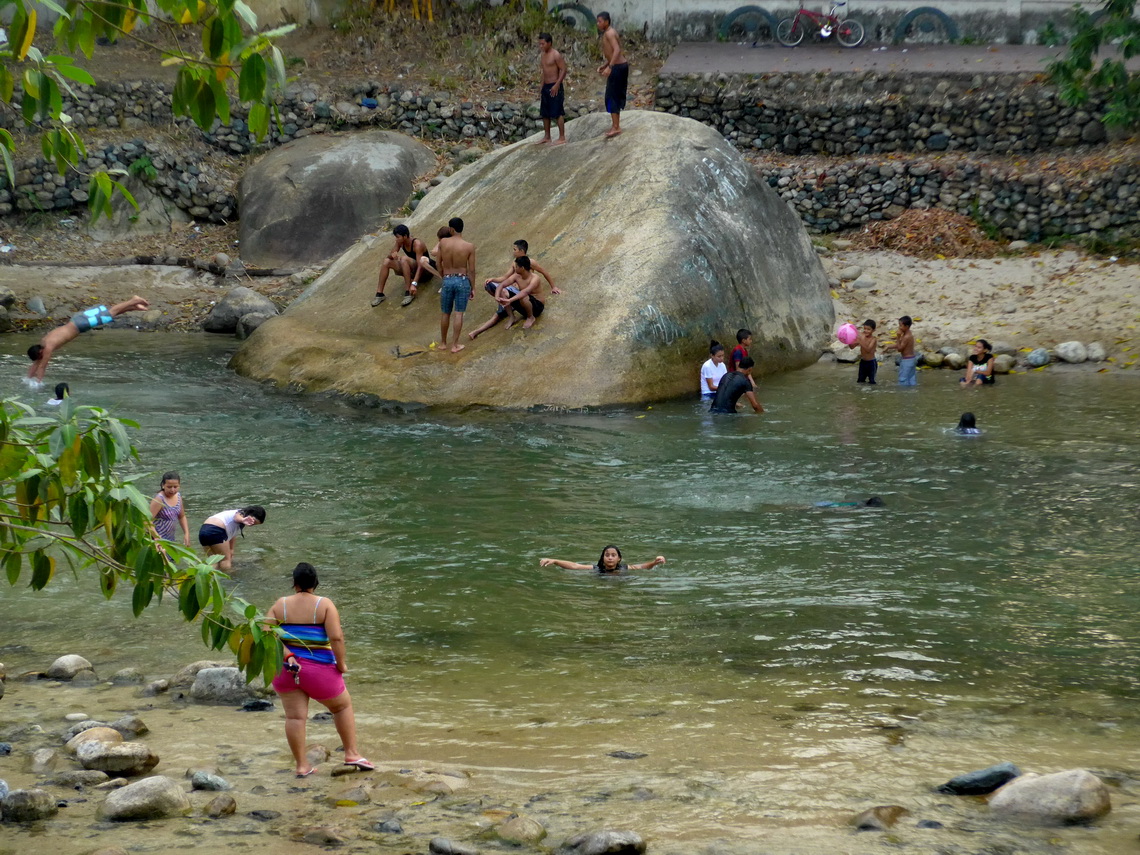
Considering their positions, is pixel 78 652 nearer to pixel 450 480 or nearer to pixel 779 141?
pixel 450 480

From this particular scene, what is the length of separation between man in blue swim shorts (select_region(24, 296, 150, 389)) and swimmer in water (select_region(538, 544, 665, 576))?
3844mm

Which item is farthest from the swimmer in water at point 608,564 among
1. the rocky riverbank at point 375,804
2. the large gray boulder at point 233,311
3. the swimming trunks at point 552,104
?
the large gray boulder at point 233,311

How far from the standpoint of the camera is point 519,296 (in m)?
16.1

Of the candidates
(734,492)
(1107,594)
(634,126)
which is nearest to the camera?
(1107,594)

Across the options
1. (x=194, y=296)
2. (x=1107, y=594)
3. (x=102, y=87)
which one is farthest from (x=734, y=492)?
(x=102, y=87)

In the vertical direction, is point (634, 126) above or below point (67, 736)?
above

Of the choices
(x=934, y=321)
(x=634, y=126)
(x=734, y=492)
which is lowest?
(x=734, y=492)

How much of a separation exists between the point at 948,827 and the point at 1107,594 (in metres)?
4.25

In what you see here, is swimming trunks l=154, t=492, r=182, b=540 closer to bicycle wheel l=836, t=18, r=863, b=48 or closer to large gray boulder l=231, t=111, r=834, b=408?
large gray boulder l=231, t=111, r=834, b=408

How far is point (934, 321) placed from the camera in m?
19.3

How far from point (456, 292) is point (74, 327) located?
5.75 metres

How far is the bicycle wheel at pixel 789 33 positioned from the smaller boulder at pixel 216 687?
2272 cm

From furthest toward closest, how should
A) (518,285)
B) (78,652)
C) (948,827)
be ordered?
(518,285), (78,652), (948,827)

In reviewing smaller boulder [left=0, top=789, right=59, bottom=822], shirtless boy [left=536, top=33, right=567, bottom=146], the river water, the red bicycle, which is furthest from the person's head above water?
the red bicycle
